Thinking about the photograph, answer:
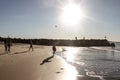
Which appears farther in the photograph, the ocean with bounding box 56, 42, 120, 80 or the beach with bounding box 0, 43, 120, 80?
the ocean with bounding box 56, 42, 120, 80

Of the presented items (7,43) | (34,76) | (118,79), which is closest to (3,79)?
(34,76)

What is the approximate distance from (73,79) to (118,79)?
2.80 m

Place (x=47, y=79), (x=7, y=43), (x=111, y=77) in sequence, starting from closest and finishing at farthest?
(x=47, y=79) → (x=111, y=77) → (x=7, y=43)

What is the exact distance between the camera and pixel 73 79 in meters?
13.9

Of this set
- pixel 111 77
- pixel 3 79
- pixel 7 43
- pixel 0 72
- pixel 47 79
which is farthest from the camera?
pixel 7 43

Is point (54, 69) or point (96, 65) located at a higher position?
point (54, 69)

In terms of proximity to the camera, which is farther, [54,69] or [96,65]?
[96,65]

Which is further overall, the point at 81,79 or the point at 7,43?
the point at 7,43

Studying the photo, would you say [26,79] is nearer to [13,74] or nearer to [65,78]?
[13,74]

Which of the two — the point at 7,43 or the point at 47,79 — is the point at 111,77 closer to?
the point at 47,79

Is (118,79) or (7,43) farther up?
(7,43)

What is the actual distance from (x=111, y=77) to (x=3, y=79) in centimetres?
681

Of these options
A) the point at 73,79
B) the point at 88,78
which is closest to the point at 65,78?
the point at 73,79

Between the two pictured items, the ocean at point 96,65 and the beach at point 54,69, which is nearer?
the beach at point 54,69
